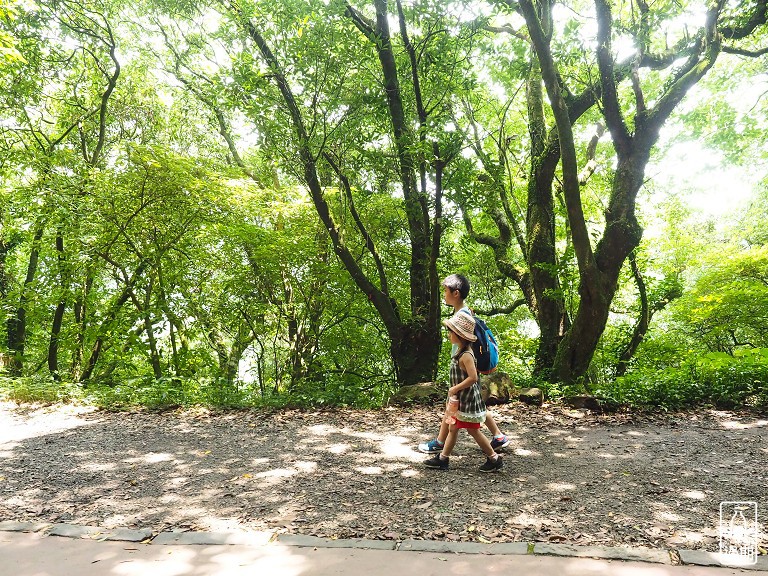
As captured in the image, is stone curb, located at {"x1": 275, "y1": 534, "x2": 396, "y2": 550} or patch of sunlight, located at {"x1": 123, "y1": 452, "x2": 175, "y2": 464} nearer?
stone curb, located at {"x1": 275, "y1": 534, "x2": 396, "y2": 550}

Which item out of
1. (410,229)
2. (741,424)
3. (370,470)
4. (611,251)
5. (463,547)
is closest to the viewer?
(463,547)

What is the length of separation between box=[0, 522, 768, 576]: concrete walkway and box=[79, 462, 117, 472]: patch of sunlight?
64.6 inches

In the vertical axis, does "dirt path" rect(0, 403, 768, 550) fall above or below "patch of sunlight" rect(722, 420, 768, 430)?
above

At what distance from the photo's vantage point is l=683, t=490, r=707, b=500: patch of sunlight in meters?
3.71

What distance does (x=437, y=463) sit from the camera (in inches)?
179

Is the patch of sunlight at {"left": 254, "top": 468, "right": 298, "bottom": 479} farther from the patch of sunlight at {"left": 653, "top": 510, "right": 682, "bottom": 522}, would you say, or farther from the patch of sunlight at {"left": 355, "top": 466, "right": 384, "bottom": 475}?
the patch of sunlight at {"left": 653, "top": 510, "right": 682, "bottom": 522}

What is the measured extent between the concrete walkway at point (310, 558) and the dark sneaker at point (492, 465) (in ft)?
4.76

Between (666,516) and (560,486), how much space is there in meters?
0.85

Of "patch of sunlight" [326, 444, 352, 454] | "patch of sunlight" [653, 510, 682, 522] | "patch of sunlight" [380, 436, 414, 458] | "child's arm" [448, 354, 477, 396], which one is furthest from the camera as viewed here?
"patch of sunlight" [326, 444, 352, 454]

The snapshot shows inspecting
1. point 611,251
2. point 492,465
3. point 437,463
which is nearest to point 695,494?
point 492,465

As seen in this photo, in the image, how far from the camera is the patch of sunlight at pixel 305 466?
4.70 m

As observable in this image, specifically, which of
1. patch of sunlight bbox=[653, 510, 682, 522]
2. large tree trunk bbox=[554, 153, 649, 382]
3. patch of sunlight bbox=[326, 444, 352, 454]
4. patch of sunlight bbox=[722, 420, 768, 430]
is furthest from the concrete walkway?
large tree trunk bbox=[554, 153, 649, 382]

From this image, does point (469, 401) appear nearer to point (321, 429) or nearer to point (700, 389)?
point (321, 429)

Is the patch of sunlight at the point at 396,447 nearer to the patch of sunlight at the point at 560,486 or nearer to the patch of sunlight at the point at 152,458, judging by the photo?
the patch of sunlight at the point at 560,486
